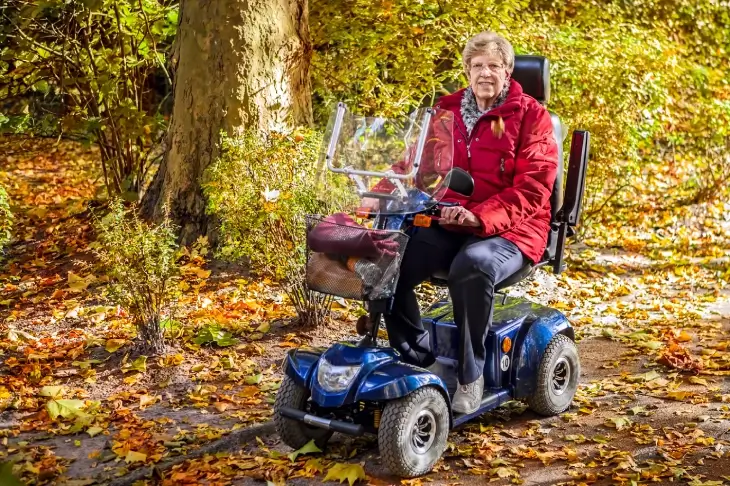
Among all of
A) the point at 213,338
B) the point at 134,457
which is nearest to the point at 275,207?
the point at 213,338

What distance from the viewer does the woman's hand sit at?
436cm

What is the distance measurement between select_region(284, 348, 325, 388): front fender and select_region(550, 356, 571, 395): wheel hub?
136cm

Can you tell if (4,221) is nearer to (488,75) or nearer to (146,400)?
(146,400)

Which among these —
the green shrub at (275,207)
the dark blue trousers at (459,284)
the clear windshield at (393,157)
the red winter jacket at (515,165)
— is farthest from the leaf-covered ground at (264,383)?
the clear windshield at (393,157)

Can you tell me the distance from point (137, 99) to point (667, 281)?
16.1ft

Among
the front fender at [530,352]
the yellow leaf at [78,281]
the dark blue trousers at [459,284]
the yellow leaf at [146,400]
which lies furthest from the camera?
the yellow leaf at [78,281]

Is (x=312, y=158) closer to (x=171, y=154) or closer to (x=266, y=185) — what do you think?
(x=266, y=185)

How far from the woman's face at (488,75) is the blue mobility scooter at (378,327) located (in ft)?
1.31

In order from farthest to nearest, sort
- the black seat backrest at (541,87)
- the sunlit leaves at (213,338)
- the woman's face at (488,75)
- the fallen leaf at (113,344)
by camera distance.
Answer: the sunlit leaves at (213,338)
the fallen leaf at (113,344)
the black seat backrest at (541,87)
the woman's face at (488,75)

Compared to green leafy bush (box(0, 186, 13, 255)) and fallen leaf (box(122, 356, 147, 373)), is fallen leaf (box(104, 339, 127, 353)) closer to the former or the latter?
fallen leaf (box(122, 356, 147, 373))

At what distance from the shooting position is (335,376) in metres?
4.25

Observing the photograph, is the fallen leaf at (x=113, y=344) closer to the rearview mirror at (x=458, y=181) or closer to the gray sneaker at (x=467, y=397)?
the gray sneaker at (x=467, y=397)

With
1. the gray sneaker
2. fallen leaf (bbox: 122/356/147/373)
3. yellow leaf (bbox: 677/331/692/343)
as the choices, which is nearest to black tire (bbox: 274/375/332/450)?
the gray sneaker

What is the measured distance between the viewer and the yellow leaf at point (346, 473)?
427 cm
